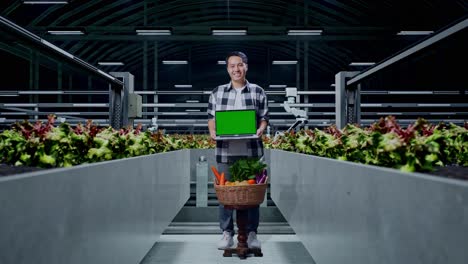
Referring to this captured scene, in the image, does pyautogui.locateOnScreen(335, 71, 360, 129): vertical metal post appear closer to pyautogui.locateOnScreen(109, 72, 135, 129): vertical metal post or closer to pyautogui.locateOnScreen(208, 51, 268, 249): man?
pyautogui.locateOnScreen(208, 51, 268, 249): man

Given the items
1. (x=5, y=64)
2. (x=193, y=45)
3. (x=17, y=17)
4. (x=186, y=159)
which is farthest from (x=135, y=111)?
(x=193, y=45)

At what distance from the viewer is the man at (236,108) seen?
3.52m

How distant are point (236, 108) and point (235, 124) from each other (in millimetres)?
309

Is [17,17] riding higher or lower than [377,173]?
higher

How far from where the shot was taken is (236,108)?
3.58 meters

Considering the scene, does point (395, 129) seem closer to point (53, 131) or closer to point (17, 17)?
point (53, 131)

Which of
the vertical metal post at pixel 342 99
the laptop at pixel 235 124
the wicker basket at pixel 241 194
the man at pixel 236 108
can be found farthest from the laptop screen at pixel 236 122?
the vertical metal post at pixel 342 99

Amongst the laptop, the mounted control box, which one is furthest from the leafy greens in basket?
the mounted control box

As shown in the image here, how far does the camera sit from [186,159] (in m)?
5.44

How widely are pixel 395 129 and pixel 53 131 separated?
1369 mm

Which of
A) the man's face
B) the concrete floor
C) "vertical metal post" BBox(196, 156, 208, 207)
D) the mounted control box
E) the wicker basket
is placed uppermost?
the man's face

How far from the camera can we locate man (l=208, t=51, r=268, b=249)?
352 cm

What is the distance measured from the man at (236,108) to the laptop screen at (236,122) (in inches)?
7.4

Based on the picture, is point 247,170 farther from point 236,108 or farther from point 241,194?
point 236,108
